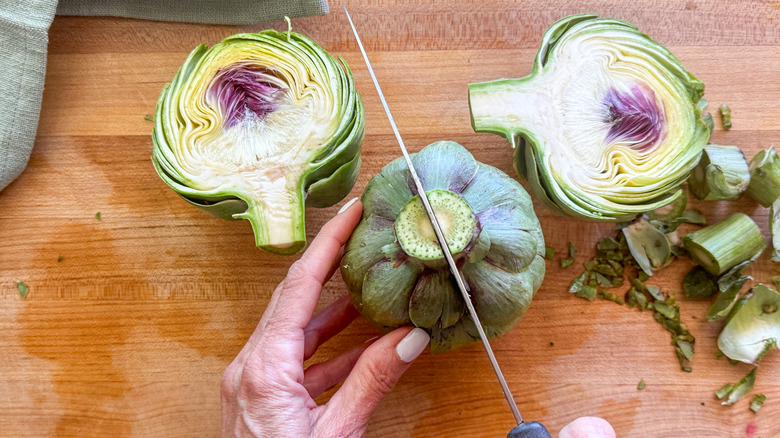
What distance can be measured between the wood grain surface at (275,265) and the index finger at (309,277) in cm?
31

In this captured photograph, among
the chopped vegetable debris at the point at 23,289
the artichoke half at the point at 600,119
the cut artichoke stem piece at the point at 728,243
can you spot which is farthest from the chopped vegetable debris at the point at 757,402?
the chopped vegetable debris at the point at 23,289

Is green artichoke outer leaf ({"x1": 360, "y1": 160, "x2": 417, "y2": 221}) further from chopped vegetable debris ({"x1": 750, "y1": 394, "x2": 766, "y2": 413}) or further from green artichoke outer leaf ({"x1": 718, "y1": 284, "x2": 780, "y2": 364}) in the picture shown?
chopped vegetable debris ({"x1": 750, "y1": 394, "x2": 766, "y2": 413})

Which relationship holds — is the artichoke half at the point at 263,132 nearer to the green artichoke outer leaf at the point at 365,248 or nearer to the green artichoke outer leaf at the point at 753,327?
the green artichoke outer leaf at the point at 365,248

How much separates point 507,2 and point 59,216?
148 centimetres

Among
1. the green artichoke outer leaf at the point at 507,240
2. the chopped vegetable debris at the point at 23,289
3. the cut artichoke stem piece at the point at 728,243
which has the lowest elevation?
the chopped vegetable debris at the point at 23,289

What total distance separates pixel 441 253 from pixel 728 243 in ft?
3.10

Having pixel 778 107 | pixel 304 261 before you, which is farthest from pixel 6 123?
pixel 778 107

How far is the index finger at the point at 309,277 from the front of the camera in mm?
1356

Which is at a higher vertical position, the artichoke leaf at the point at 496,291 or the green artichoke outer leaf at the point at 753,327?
the artichoke leaf at the point at 496,291

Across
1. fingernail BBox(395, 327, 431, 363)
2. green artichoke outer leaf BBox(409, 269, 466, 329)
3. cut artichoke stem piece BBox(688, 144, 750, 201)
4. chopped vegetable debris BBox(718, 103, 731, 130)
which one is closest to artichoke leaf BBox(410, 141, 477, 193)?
green artichoke outer leaf BBox(409, 269, 466, 329)

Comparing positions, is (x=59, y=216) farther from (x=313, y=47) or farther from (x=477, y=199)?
(x=477, y=199)

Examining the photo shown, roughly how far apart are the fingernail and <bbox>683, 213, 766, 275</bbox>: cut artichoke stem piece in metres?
0.86

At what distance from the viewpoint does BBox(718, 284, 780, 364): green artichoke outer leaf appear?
5.29 feet

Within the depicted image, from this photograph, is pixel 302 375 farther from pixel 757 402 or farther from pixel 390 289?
pixel 757 402
